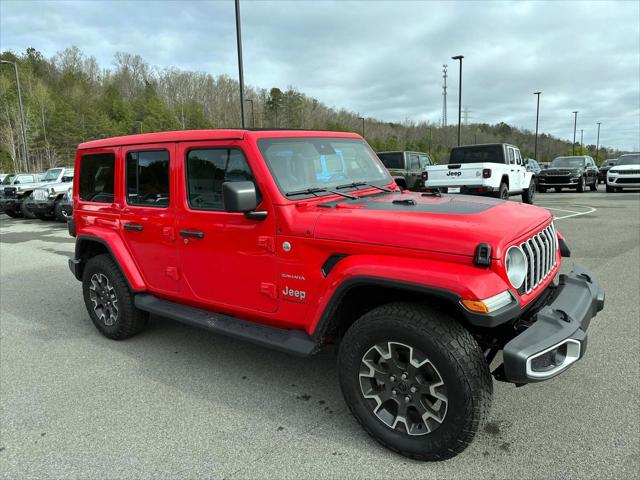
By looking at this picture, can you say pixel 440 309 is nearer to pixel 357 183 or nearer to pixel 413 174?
pixel 357 183

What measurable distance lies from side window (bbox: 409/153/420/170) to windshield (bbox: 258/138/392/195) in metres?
13.8

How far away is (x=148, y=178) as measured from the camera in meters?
3.82

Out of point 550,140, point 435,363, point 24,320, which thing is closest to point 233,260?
point 435,363

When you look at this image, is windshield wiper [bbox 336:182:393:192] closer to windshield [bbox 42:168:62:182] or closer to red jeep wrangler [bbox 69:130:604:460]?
red jeep wrangler [bbox 69:130:604:460]

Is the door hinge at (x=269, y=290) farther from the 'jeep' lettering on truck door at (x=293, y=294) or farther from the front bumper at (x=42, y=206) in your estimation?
the front bumper at (x=42, y=206)

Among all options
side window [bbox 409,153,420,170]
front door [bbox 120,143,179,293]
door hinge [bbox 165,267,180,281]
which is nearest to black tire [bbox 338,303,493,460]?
door hinge [bbox 165,267,180,281]

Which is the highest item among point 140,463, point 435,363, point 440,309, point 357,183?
point 357,183

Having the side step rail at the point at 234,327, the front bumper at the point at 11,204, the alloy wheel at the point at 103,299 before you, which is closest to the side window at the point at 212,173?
the side step rail at the point at 234,327

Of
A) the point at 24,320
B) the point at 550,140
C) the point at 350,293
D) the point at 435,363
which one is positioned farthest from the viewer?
the point at 550,140

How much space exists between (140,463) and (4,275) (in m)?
6.22

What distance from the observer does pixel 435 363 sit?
2.36m

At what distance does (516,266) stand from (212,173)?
2.13 meters

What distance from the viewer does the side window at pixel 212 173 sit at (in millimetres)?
3170

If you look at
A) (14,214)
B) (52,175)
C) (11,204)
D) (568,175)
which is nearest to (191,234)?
(11,204)
